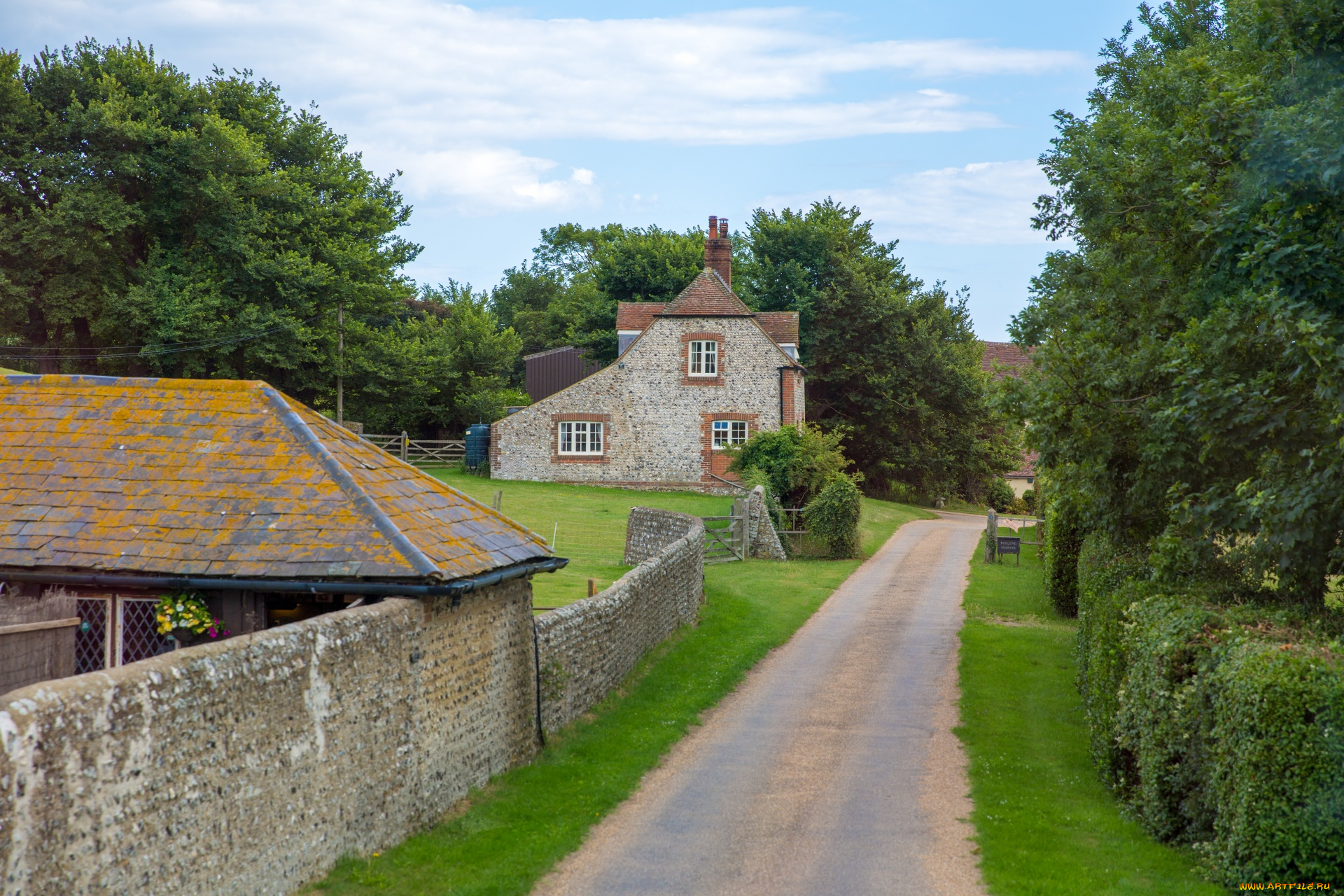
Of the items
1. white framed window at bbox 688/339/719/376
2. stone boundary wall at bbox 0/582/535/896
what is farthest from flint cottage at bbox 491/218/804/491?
stone boundary wall at bbox 0/582/535/896

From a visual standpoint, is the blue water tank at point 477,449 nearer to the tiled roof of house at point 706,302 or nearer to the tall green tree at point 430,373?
the tall green tree at point 430,373

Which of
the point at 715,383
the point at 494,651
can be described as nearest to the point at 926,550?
the point at 715,383

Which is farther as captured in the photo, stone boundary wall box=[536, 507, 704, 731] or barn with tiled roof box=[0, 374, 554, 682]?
stone boundary wall box=[536, 507, 704, 731]

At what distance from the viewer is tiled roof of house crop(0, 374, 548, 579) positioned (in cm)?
975

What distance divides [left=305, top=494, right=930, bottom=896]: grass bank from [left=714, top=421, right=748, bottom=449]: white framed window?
65.8 feet

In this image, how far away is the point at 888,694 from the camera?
1659 cm

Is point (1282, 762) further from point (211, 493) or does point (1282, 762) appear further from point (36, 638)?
point (36, 638)

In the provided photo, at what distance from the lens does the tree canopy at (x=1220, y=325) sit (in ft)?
32.9

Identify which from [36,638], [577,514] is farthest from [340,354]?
[36,638]

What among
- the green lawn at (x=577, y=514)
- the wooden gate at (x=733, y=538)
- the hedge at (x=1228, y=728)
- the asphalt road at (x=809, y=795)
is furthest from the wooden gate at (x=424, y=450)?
the hedge at (x=1228, y=728)

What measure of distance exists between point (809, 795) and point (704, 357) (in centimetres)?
3329

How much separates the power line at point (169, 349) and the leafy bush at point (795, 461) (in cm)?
2104

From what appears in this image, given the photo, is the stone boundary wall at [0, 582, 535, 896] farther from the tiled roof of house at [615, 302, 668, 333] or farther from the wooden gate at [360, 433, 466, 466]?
the wooden gate at [360, 433, 466, 466]

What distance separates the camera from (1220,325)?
38.0 ft
